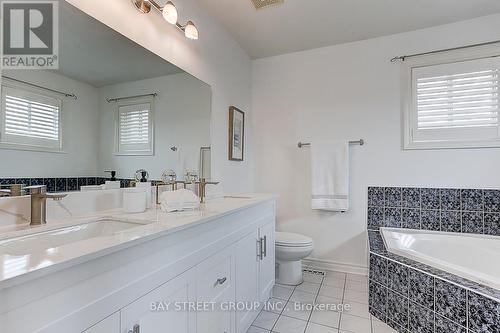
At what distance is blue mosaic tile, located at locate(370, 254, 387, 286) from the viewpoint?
1.75 metres

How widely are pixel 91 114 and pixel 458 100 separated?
2.84m

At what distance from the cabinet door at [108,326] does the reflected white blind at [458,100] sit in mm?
2702

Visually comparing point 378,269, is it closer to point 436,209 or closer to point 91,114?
point 436,209

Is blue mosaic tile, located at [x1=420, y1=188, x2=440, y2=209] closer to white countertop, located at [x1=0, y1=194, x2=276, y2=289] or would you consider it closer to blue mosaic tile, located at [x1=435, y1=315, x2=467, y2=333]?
blue mosaic tile, located at [x1=435, y1=315, x2=467, y2=333]

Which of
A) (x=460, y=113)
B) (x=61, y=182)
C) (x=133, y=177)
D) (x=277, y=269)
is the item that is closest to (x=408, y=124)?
(x=460, y=113)

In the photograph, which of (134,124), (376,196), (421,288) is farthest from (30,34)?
(376,196)

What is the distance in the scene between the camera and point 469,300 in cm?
122

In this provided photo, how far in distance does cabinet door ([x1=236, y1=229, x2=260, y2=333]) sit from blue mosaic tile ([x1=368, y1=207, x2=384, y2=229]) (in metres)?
1.38

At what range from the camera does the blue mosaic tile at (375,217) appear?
8.26 ft

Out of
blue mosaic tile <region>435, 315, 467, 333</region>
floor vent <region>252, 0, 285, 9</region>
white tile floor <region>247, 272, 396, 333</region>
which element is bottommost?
white tile floor <region>247, 272, 396, 333</region>

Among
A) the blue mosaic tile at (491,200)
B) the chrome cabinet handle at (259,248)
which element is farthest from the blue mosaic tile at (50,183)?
the blue mosaic tile at (491,200)

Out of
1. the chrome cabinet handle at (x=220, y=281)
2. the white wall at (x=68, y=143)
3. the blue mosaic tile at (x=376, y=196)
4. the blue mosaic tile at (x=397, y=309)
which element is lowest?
the blue mosaic tile at (x=397, y=309)

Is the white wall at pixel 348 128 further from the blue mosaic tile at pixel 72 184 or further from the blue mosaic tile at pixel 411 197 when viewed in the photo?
the blue mosaic tile at pixel 72 184

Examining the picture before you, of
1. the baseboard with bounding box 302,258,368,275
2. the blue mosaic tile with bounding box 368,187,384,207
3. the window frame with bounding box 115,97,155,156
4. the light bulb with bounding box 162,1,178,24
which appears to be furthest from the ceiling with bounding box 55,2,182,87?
the baseboard with bounding box 302,258,368,275
